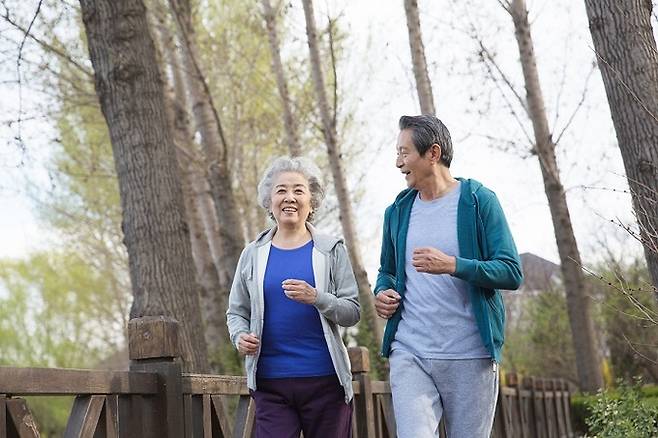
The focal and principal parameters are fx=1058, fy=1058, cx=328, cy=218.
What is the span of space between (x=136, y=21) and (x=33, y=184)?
62.8 ft

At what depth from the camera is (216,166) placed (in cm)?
1498

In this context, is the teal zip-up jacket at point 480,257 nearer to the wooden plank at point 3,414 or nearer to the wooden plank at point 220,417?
the wooden plank at point 220,417

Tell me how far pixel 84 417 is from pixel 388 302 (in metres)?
1.23

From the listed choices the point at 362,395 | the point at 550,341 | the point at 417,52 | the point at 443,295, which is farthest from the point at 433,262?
the point at 550,341

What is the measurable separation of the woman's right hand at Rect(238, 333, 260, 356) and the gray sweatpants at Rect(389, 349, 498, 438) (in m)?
0.56

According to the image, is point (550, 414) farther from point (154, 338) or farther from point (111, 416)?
point (111, 416)

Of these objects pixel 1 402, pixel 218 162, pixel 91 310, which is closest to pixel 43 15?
pixel 218 162

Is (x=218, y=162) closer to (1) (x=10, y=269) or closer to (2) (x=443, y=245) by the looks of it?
(2) (x=443, y=245)

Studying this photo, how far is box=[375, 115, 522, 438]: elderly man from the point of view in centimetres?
404

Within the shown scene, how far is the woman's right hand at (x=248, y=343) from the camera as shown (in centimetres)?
409

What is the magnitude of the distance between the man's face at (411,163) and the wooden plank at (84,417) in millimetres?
1490

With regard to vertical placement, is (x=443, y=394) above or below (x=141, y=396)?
below

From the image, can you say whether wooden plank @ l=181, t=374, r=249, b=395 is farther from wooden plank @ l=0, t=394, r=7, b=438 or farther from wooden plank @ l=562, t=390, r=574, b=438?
wooden plank @ l=562, t=390, r=574, b=438

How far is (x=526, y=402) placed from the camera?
44.9ft
